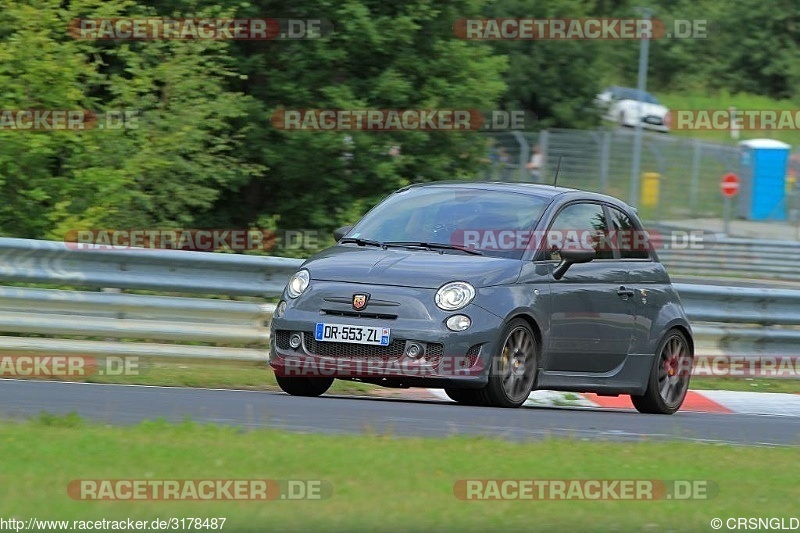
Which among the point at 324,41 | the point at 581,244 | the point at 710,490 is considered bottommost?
the point at 710,490

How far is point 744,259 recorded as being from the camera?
124ft

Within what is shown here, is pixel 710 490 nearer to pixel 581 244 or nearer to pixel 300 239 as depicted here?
pixel 581 244

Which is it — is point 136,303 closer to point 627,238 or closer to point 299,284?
point 299,284

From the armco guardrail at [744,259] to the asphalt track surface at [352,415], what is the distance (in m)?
26.1

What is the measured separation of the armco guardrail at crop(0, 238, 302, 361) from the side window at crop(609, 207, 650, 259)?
9.33 ft

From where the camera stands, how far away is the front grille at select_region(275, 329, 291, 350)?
35.9 feet

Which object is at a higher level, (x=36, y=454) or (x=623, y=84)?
(x=623, y=84)

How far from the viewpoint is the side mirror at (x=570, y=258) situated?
1128 cm

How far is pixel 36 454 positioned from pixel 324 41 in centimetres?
1569

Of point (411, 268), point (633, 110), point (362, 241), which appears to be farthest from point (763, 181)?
point (411, 268)

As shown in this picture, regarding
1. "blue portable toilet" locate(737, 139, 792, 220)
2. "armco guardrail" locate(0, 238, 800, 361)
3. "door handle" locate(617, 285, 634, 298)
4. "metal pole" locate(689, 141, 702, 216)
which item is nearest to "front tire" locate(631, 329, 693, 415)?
"door handle" locate(617, 285, 634, 298)

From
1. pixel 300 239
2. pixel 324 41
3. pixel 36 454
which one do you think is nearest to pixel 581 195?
pixel 36 454

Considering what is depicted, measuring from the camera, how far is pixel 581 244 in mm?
11922

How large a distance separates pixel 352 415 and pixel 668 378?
12.8ft
